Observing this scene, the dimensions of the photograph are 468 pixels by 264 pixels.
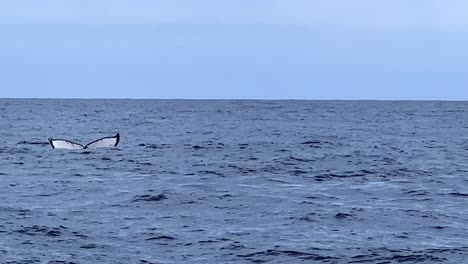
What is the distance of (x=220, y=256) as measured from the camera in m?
17.0

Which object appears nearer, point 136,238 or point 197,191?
point 136,238

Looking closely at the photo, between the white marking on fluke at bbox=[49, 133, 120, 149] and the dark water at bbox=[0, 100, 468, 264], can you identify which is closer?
the dark water at bbox=[0, 100, 468, 264]

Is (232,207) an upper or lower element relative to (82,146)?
lower

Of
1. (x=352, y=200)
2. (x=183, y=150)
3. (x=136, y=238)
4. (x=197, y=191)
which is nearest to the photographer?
(x=136, y=238)

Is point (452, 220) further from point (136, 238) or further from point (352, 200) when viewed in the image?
point (136, 238)

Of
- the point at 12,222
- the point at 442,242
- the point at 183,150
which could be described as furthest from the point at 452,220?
the point at 183,150

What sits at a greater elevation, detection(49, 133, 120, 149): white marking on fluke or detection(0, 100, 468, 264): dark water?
detection(49, 133, 120, 149): white marking on fluke

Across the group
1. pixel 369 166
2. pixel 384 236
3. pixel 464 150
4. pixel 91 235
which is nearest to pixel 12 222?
pixel 91 235

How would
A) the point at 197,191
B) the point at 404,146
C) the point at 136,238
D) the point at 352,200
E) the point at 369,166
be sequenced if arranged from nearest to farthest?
1. the point at 136,238
2. the point at 352,200
3. the point at 197,191
4. the point at 369,166
5. the point at 404,146

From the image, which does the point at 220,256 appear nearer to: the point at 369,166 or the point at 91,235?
the point at 91,235

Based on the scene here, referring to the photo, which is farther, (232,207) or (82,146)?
(82,146)

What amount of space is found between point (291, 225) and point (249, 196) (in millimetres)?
5118

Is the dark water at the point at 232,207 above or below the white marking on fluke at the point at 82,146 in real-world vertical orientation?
below

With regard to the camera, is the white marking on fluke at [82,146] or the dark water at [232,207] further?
the white marking on fluke at [82,146]
